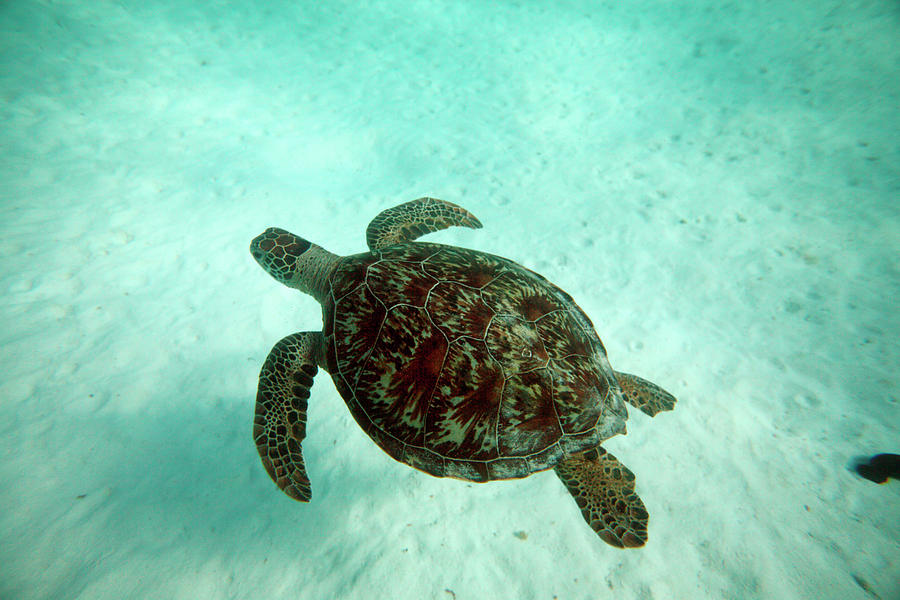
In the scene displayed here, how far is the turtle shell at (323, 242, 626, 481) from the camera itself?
5.21 feet

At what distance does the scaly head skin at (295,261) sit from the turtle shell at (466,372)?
0.58 meters

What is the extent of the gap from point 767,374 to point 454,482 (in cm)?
276

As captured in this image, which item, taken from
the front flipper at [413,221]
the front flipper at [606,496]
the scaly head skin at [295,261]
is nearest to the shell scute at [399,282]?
the scaly head skin at [295,261]

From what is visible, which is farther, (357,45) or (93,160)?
(357,45)

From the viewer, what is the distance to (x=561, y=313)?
1944 millimetres

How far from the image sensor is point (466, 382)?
1605 millimetres

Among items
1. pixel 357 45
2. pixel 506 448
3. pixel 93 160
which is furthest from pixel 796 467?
pixel 357 45

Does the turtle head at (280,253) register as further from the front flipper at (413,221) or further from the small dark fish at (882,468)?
the small dark fish at (882,468)

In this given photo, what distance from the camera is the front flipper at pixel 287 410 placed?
184 centimetres

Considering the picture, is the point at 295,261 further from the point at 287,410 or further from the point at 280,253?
the point at 287,410

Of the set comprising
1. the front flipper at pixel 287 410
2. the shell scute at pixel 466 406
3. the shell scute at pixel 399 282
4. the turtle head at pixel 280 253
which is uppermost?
the shell scute at pixel 399 282

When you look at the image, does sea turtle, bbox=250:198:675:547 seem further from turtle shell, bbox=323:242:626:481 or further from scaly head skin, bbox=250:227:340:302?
scaly head skin, bbox=250:227:340:302

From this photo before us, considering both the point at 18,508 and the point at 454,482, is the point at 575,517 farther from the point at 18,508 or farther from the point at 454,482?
the point at 18,508

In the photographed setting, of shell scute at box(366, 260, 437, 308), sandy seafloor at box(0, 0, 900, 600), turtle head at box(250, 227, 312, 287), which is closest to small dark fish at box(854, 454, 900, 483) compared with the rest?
sandy seafloor at box(0, 0, 900, 600)
